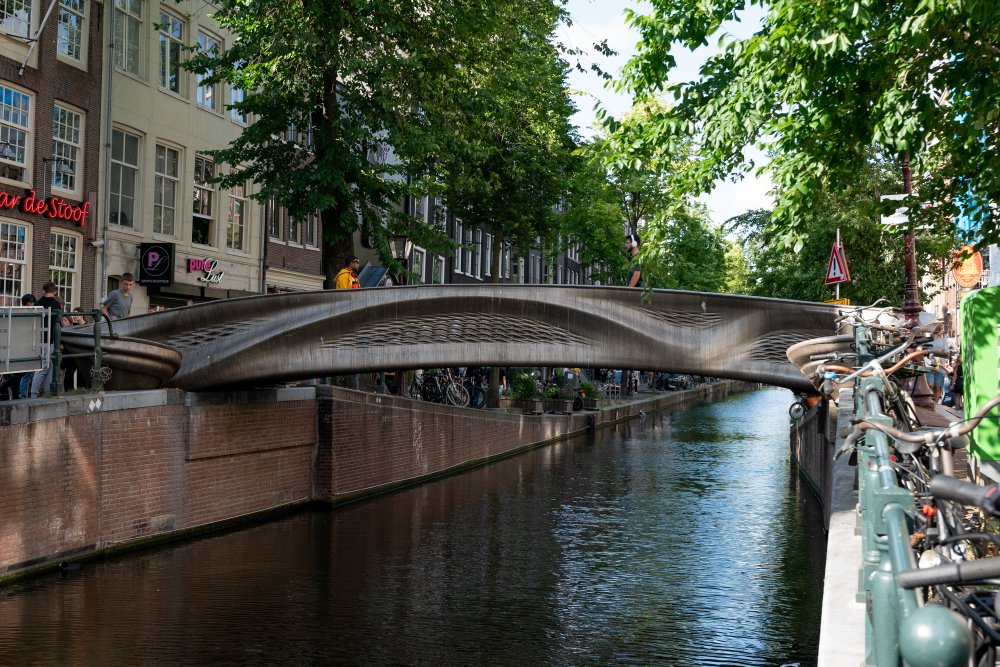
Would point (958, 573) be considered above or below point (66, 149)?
below

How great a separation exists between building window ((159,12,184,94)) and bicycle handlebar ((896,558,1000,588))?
932 inches

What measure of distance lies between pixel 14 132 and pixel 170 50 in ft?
19.1

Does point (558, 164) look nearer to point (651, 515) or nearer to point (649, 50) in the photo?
point (651, 515)

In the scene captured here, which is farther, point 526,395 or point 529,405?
point 526,395

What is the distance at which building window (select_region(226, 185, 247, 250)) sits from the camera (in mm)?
26734

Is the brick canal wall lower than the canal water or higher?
higher

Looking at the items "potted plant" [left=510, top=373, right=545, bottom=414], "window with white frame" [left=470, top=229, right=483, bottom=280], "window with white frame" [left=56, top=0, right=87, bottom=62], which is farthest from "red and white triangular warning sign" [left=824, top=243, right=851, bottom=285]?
"window with white frame" [left=470, top=229, right=483, bottom=280]

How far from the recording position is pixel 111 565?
12242mm

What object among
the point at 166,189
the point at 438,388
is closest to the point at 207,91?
the point at 166,189

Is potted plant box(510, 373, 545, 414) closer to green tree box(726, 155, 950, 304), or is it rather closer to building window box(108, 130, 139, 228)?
green tree box(726, 155, 950, 304)

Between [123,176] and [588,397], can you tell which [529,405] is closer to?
[588,397]

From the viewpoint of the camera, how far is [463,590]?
39.6 ft

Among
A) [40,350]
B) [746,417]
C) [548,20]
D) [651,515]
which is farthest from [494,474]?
[746,417]

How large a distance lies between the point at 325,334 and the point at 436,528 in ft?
11.7
